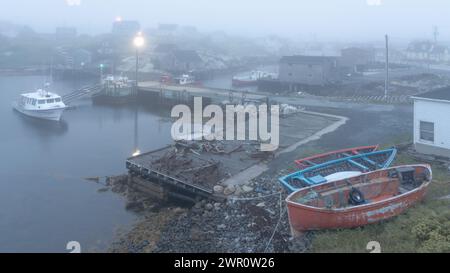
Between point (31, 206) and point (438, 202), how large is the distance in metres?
9.96

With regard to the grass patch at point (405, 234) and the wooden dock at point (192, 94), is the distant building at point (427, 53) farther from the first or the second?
the grass patch at point (405, 234)

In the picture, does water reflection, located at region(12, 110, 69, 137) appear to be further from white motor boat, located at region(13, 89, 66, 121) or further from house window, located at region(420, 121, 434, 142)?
house window, located at region(420, 121, 434, 142)

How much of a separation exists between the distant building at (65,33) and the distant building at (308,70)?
64414mm

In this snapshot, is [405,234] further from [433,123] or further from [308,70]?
[308,70]

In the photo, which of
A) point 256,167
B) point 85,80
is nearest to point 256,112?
point 256,167

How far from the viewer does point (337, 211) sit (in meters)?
7.32

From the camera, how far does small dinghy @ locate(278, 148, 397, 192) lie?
8.99 m

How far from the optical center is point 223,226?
9.03 m

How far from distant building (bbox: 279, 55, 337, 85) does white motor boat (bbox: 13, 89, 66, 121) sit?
1616cm

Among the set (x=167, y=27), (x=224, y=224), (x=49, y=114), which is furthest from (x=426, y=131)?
(x=167, y=27)

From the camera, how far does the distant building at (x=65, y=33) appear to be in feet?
284

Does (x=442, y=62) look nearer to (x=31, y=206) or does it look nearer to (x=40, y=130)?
(x=40, y=130)

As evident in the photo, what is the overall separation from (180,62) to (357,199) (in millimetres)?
41360

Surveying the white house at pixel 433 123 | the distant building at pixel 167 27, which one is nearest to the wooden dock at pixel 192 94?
the white house at pixel 433 123
